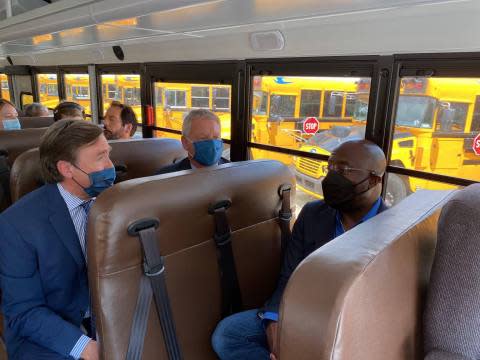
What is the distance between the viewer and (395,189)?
2.56 metres

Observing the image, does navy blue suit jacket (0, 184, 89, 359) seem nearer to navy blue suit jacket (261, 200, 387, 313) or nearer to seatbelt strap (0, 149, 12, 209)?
navy blue suit jacket (261, 200, 387, 313)

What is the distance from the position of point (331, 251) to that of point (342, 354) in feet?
0.75

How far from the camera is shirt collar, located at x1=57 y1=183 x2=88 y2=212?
1.72 meters

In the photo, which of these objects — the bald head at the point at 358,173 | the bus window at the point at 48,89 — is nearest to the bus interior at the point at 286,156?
the bald head at the point at 358,173

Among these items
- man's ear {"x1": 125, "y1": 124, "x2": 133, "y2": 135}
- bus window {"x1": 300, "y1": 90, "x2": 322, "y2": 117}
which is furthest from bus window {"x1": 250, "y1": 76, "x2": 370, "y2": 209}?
man's ear {"x1": 125, "y1": 124, "x2": 133, "y2": 135}

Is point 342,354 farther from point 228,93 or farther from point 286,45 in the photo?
point 228,93

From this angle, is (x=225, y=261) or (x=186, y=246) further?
(x=225, y=261)

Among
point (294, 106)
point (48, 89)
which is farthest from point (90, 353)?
point (48, 89)

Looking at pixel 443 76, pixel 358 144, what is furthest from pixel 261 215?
pixel 443 76

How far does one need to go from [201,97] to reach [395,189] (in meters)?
2.39

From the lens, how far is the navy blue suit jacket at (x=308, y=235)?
179 centimetres

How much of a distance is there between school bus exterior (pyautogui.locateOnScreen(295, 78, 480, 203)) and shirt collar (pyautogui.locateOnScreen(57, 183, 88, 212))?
1966 mm

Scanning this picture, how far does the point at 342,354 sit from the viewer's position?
0.78 meters

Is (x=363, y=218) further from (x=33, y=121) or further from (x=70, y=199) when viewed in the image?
(x=33, y=121)
